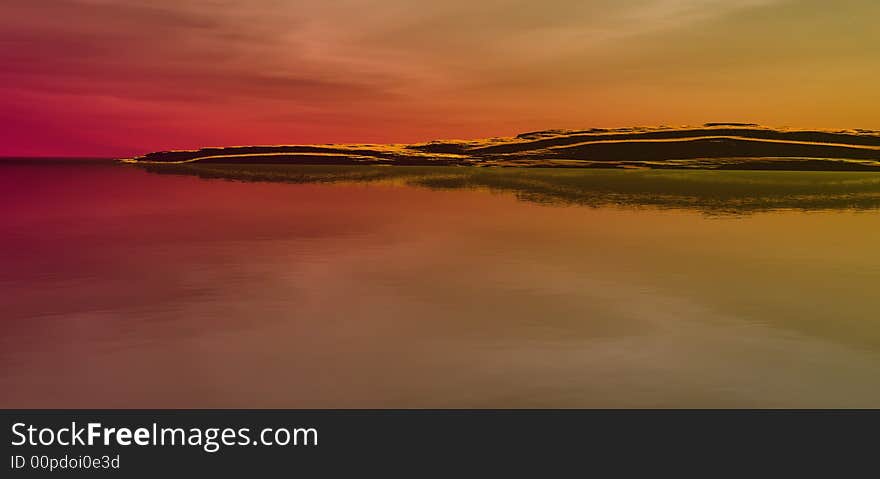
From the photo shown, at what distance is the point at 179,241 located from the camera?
33469 mm

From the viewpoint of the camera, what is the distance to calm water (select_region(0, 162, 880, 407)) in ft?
42.2

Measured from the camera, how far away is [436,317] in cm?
1825
